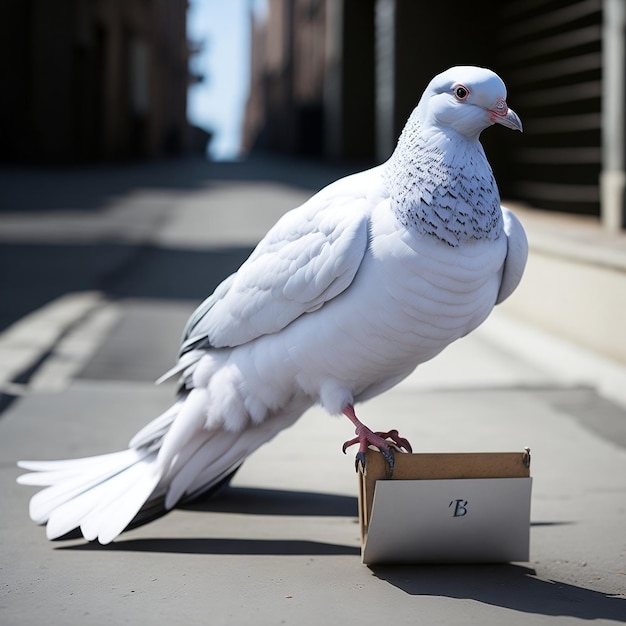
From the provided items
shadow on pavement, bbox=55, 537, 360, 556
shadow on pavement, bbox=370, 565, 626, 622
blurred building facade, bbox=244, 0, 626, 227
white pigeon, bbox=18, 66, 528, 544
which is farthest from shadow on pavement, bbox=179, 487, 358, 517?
blurred building facade, bbox=244, 0, 626, 227

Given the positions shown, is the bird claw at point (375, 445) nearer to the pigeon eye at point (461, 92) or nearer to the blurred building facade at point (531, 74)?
the pigeon eye at point (461, 92)

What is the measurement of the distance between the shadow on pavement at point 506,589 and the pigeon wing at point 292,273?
86cm

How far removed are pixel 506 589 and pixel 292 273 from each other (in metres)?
1.14

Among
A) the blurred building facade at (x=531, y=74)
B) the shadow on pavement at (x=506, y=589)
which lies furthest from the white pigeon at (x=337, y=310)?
the blurred building facade at (x=531, y=74)

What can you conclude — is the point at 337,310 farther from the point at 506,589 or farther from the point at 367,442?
the point at 506,589

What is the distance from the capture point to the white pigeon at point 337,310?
313cm

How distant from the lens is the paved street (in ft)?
10.2

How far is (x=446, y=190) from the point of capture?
3.12 m

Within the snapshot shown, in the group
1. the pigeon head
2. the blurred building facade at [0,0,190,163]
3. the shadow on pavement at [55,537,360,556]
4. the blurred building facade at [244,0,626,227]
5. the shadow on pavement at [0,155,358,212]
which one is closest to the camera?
the pigeon head

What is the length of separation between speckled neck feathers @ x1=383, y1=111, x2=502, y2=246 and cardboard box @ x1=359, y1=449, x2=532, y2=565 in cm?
69

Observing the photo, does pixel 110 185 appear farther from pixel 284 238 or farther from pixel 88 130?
pixel 284 238

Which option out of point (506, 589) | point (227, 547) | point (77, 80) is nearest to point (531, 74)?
point (227, 547)

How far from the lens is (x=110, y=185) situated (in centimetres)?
2161

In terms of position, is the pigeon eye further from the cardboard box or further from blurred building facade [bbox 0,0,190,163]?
blurred building facade [bbox 0,0,190,163]
